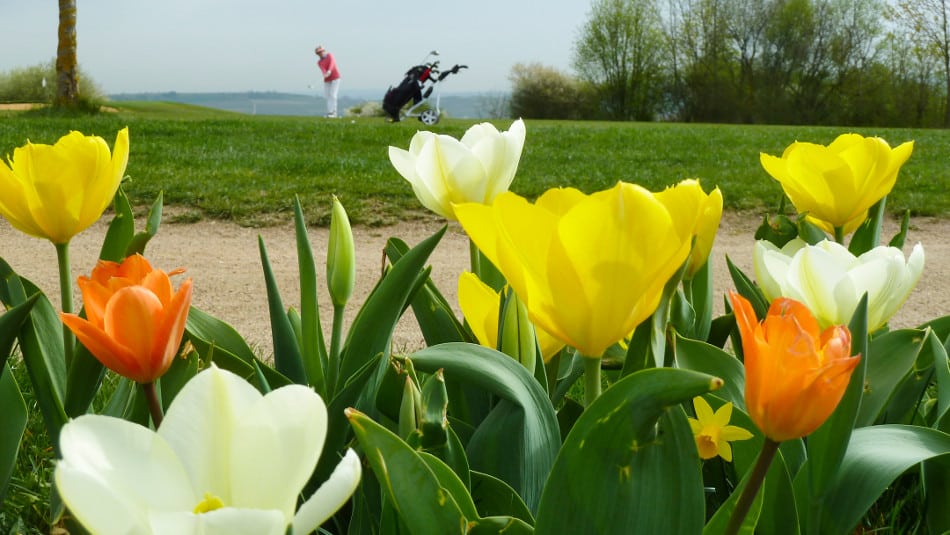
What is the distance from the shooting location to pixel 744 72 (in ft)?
118

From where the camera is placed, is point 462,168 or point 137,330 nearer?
point 137,330

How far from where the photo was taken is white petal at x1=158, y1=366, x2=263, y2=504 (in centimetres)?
53

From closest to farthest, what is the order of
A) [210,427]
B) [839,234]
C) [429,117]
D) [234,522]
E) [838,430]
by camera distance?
[234,522] → [210,427] → [838,430] → [839,234] → [429,117]

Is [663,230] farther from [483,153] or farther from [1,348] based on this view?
[1,348]

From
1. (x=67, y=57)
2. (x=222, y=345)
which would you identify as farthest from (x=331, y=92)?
(x=222, y=345)

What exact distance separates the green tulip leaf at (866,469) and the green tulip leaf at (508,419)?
308 millimetres

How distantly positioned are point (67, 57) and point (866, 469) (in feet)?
47.1

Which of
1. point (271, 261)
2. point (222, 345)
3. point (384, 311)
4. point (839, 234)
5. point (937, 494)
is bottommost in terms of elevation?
point (271, 261)

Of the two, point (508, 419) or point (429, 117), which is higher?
point (429, 117)

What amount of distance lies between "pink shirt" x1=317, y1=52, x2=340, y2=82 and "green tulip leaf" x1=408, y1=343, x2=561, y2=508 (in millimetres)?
20953

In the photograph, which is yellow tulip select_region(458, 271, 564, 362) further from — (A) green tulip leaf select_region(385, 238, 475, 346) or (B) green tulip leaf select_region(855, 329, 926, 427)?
(B) green tulip leaf select_region(855, 329, 926, 427)

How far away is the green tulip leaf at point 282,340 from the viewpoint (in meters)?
1.20

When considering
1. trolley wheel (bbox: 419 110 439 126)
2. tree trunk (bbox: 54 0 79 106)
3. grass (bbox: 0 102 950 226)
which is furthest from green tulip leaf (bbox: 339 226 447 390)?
trolley wheel (bbox: 419 110 439 126)

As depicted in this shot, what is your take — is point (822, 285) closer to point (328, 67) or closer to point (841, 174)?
point (841, 174)
